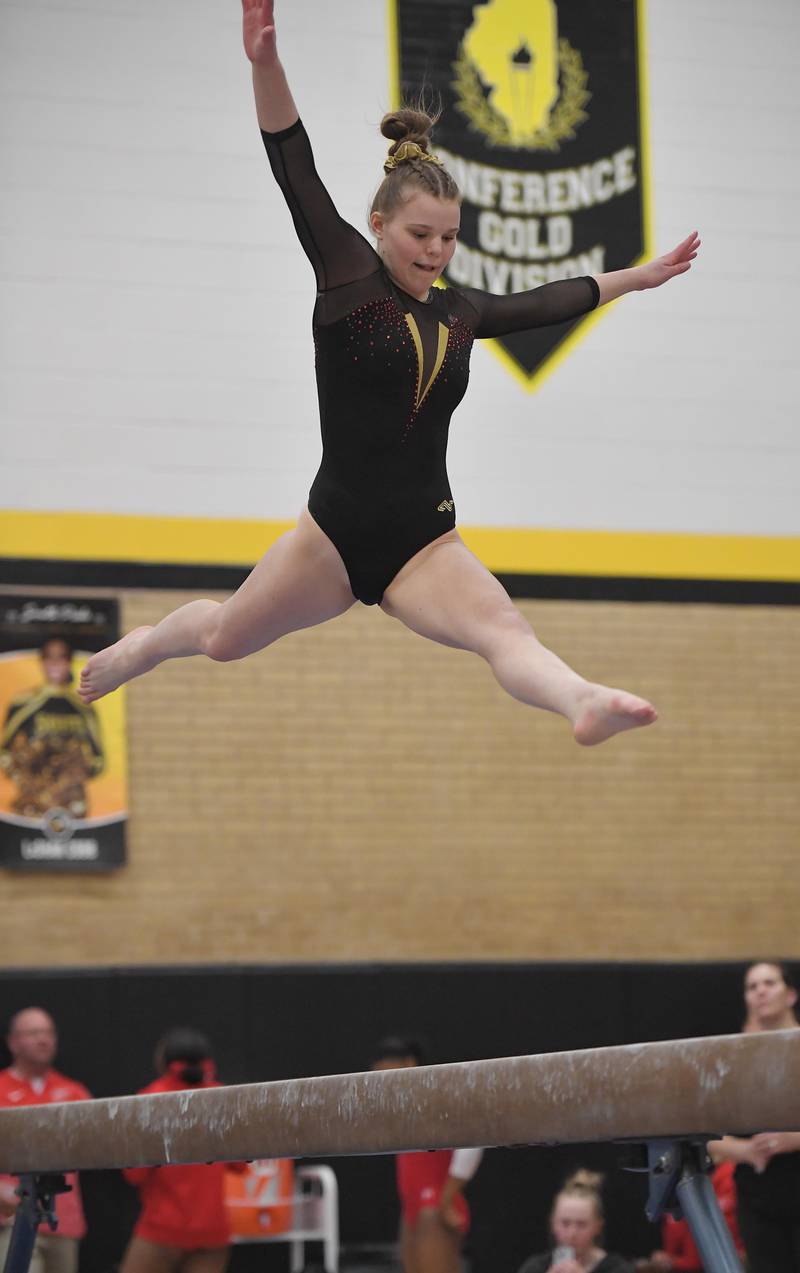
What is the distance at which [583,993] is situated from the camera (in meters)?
9.73

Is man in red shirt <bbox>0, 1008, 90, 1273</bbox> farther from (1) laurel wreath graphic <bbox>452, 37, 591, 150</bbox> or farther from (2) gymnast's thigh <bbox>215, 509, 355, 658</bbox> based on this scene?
(1) laurel wreath graphic <bbox>452, 37, 591, 150</bbox>

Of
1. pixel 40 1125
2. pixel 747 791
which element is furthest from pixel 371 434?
→ pixel 747 791

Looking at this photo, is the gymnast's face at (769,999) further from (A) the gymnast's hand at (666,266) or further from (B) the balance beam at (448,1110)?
(A) the gymnast's hand at (666,266)

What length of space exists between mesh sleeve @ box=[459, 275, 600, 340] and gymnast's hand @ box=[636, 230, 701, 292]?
156mm

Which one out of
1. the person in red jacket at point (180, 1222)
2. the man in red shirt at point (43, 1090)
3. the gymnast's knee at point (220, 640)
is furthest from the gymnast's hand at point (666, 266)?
the man in red shirt at point (43, 1090)

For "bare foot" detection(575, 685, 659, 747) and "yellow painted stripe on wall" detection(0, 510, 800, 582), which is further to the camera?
"yellow painted stripe on wall" detection(0, 510, 800, 582)

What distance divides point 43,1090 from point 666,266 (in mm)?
5355

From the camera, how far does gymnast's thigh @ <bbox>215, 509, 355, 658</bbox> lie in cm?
379

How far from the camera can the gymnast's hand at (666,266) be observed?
4363 mm

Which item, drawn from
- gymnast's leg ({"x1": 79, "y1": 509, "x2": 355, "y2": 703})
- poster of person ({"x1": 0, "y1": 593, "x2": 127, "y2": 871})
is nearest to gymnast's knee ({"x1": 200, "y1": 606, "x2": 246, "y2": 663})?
gymnast's leg ({"x1": 79, "y1": 509, "x2": 355, "y2": 703})

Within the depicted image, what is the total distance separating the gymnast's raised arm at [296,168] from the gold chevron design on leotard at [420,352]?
149 mm

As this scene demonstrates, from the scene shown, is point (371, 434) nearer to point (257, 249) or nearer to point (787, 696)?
point (257, 249)

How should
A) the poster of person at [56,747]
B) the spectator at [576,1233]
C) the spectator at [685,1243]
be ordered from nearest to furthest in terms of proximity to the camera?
the spectator at [576,1233], the spectator at [685,1243], the poster of person at [56,747]

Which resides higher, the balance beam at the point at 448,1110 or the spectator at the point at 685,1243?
the balance beam at the point at 448,1110
